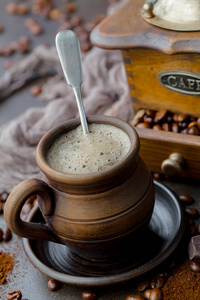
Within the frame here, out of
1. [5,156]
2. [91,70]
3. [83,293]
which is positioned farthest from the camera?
[91,70]

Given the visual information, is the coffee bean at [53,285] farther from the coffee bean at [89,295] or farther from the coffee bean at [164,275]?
the coffee bean at [164,275]

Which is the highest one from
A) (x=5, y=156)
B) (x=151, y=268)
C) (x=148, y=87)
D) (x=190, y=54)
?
(x=190, y=54)

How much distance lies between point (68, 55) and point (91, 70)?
1.17 meters

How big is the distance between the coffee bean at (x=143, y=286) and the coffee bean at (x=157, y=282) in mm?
14

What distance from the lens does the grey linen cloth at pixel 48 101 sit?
1765 mm

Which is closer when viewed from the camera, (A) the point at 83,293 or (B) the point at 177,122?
(A) the point at 83,293

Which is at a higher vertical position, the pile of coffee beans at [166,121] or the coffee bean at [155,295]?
the pile of coffee beans at [166,121]

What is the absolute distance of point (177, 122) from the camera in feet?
5.08

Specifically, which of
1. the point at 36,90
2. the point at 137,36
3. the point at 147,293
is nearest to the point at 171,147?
the point at 137,36

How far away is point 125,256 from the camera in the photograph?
3.78 feet

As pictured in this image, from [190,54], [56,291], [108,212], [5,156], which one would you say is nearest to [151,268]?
[108,212]

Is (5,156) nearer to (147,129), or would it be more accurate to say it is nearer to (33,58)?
(147,129)

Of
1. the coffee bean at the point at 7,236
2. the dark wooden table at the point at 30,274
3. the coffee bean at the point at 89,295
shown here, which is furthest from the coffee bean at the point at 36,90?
the coffee bean at the point at 89,295

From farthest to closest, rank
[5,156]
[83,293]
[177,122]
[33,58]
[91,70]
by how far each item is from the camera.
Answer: [33,58], [91,70], [5,156], [177,122], [83,293]
